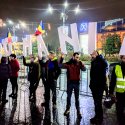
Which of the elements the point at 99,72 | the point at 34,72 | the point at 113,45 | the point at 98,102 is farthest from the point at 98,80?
the point at 113,45

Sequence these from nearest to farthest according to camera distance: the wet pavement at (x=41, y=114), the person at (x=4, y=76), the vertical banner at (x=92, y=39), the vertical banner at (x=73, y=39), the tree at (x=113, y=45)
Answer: the wet pavement at (x=41, y=114) < the vertical banner at (x=92, y=39) < the vertical banner at (x=73, y=39) < the person at (x=4, y=76) < the tree at (x=113, y=45)

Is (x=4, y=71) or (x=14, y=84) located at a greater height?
(x=4, y=71)

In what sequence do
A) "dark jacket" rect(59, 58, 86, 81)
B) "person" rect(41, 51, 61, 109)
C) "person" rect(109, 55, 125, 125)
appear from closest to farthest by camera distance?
1. "person" rect(109, 55, 125, 125)
2. "dark jacket" rect(59, 58, 86, 81)
3. "person" rect(41, 51, 61, 109)

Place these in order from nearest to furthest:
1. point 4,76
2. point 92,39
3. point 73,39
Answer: point 92,39, point 73,39, point 4,76

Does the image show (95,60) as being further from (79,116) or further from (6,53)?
(6,53)

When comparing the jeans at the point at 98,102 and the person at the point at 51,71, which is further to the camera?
the person at the point at 51,71

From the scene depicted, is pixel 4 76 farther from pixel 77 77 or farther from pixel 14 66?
pixel 77 77

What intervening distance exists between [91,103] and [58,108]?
161cm

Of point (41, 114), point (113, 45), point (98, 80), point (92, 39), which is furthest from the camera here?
point (113, 45)

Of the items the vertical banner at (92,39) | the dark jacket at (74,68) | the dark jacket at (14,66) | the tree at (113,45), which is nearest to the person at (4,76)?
the dark jacket at (14,66)

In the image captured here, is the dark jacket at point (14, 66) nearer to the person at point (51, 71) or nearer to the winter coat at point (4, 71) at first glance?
the winter coat at point (4, 71)

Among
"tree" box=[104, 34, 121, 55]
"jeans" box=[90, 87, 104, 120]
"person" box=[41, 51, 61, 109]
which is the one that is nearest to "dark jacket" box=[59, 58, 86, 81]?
"jeans" box=[90, 87, 104, 120]

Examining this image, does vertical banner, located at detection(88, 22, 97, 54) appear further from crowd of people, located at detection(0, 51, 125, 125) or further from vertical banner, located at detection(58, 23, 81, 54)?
vertical banner, located at detection(58, 23, 81, 54)

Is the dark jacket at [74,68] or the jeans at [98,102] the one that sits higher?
the dark jacket at [74,68]
